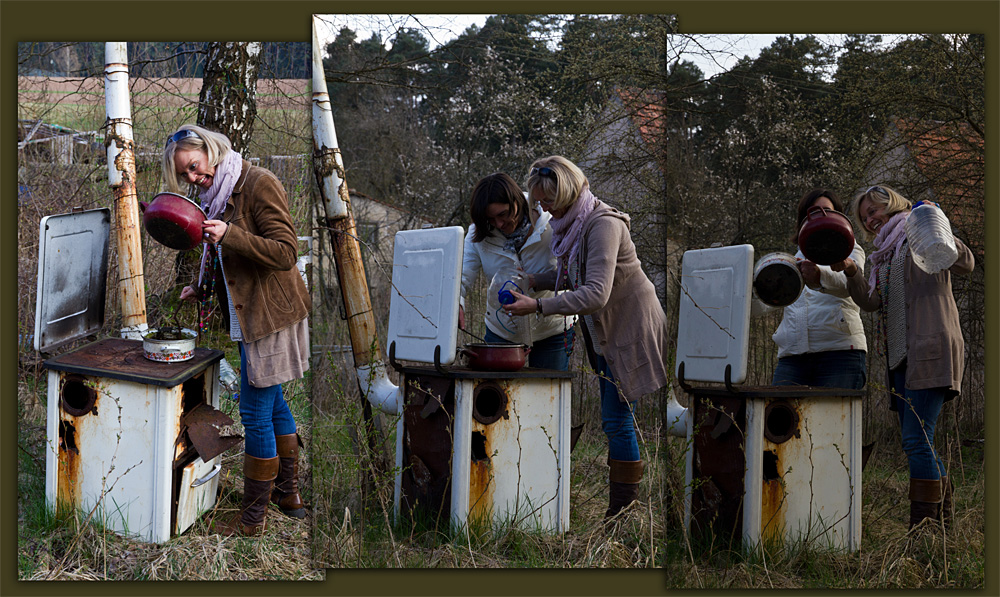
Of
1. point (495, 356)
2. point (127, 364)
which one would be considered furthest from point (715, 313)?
point (127, 364)

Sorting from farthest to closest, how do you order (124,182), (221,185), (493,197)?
(124,182), (493,197), (221,185)

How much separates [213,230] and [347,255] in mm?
652

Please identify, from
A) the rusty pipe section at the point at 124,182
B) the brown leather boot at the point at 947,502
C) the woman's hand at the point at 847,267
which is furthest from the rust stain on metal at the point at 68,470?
the brown leather boot at the point at 947,502

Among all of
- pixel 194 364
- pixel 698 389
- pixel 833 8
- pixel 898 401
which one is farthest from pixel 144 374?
pixel 833 8

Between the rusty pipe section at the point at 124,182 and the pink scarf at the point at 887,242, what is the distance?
119 inches

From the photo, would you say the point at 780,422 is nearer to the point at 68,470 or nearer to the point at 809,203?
the point at 809,203

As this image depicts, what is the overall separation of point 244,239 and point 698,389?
182 centimetres

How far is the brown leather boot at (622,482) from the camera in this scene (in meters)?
3.21

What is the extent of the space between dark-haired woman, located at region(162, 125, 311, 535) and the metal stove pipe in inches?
8.4

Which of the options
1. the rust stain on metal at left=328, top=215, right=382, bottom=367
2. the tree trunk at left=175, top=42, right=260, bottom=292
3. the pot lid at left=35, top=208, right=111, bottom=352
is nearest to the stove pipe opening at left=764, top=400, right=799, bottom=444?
the rust stain on metal at left=328, top=215, right=382, bottom=367

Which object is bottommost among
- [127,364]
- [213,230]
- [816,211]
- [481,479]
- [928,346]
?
[481,479]

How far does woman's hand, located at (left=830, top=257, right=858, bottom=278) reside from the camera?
3.08 m

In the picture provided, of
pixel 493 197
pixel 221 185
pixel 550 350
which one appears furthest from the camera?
pixel 550 350

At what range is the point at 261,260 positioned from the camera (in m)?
2.87
